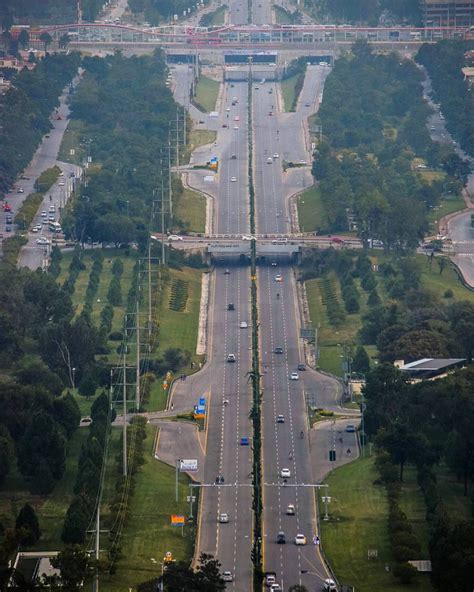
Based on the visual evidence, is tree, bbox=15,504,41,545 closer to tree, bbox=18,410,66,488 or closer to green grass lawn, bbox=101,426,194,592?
green grass lawn, bbox=101,426,194,592

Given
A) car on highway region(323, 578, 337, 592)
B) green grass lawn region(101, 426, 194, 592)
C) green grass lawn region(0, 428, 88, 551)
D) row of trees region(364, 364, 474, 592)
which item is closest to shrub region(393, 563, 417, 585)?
row of trees region(364, 364, 474, 592)

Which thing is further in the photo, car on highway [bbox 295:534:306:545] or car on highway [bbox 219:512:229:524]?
car on highway [bbox 219:512:229:524]

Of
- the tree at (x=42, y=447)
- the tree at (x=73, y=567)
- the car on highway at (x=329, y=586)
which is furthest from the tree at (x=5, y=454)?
the car on highway at (x=329, y=586)

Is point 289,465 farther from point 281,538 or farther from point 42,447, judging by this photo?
point 42,447

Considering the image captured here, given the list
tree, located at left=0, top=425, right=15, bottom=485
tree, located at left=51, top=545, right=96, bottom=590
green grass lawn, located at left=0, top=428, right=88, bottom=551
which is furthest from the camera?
tree, located at left=0, top=425, right=15, bottom=485

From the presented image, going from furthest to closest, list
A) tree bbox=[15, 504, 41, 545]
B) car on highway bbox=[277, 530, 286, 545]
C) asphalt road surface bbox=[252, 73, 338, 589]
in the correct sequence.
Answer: car on highway bbox=[277, 530, 286, 545]
asphalt road surface bbox=[252, 73, 338, 589]
tree bbox=[15, 504, 41, 545]

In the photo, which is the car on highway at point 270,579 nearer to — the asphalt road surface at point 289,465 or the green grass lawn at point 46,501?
the asphalt road surface at point 289,465
